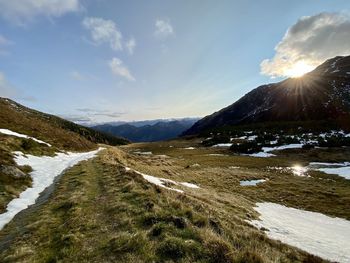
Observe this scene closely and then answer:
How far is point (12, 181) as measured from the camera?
2058 centimetres

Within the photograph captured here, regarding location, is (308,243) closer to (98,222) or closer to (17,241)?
(98,222)

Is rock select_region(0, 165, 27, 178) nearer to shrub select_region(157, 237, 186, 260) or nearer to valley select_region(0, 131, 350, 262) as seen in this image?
valley select_region(0, 131, 350, 262)

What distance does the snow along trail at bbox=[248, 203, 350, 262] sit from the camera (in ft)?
46.4

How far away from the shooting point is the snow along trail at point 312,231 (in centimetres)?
1416

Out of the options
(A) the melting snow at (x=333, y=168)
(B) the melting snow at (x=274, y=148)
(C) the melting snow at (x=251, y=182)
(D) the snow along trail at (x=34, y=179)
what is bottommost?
(A) the melting snow at (x=333, y=168)

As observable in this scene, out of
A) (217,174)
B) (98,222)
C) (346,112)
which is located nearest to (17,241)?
(98,222)

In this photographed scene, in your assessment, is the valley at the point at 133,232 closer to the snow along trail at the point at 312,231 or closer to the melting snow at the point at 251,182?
the snow along trail at the point at 312,231

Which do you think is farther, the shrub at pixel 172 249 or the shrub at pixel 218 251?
the shrub at pixel 172 249

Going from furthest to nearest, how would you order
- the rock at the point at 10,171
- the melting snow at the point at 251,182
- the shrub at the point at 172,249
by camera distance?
the melting snow at the point at 251,182
the rock at the point at 10,171
the shrub at the point at 172,249

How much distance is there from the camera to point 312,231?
18.9 meters

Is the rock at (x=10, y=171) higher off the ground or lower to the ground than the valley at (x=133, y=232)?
higher

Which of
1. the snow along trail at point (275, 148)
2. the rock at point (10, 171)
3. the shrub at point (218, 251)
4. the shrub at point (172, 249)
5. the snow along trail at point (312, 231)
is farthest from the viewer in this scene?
the snow along trail at point (275, 148)

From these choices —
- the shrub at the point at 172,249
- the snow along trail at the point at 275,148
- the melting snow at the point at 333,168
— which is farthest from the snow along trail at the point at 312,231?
the snow along trail at the point at 275,148

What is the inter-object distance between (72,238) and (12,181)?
13178mm
